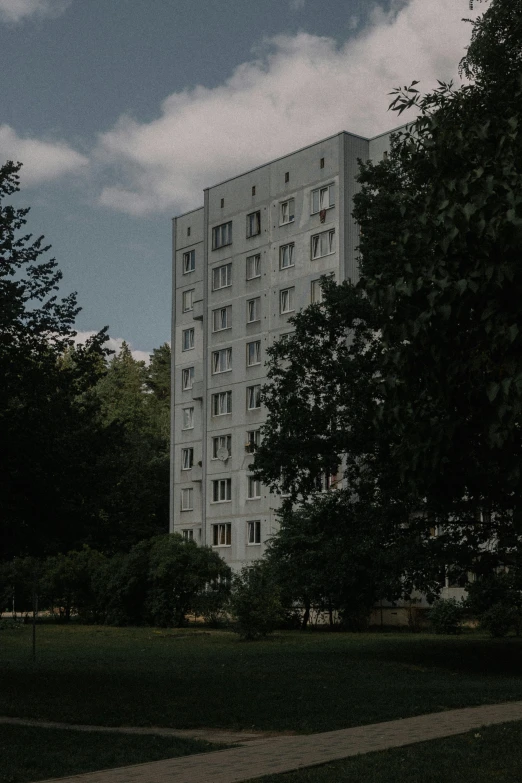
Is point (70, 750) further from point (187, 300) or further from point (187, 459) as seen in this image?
point (187, 300)

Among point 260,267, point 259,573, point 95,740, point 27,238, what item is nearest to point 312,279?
point 260,267

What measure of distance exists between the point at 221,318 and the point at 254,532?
1216cm

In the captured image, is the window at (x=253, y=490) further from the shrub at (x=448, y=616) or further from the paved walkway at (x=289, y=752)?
the paved walkway at (x=289, y=752)

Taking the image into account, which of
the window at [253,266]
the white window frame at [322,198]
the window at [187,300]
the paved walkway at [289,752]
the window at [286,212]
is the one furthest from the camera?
the window at [187,300]

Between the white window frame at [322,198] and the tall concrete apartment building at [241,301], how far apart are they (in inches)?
2.0

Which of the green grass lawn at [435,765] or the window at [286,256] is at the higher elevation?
the window at [286,256]

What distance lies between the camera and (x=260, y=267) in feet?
195

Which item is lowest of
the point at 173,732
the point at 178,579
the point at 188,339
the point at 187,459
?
the point at 173,732

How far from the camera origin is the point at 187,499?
62875mm

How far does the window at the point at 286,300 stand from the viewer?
187 ft

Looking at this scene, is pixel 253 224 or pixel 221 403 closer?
pixel 253 224

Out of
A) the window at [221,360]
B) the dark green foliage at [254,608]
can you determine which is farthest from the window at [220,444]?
the dark green foliage at [254,608]

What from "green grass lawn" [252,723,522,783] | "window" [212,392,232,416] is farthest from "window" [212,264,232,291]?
"green grass lawn" [252,723,522,783]

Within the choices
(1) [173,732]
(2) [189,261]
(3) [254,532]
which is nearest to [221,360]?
(2) [189,261]
